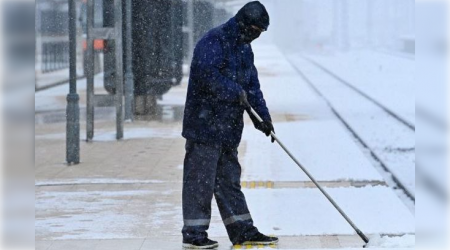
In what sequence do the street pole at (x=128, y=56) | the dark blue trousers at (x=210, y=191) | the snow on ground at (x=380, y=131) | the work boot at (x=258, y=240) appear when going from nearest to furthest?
1. the dark blue trousers at (x=210, y=191)
2. the work boot at (x=258, y=240)
3. the snow on ground at (x=380, y=131)
4. the street pole at (x=128, y=56)

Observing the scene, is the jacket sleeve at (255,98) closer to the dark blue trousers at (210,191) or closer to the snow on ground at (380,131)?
the dark blue trousers at (210,191)

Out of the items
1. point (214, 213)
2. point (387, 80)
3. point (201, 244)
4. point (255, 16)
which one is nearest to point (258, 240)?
point (201, 244)

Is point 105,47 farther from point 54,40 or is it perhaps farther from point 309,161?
point 54,40

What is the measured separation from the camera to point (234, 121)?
24.1ft

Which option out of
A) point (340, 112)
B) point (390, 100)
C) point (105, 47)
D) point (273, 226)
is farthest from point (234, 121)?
point (390, 100)

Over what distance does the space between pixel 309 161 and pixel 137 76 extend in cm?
464

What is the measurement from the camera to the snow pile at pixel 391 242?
7.16 m

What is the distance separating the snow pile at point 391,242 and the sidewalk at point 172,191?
2 centimetres

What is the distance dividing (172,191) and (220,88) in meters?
3.64

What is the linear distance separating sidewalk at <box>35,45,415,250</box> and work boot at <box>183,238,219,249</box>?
0.43 ft

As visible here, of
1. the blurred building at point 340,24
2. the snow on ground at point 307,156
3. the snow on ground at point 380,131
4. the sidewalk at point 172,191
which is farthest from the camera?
the blurred building at point 340,24

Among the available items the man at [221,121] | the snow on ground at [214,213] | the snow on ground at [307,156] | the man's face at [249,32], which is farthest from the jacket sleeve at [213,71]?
the snow on ground at [307,156]

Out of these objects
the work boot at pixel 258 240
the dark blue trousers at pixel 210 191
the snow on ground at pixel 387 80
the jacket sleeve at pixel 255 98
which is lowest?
the snow on ground at pixel 387 80

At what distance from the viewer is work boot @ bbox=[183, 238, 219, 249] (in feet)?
24.2
